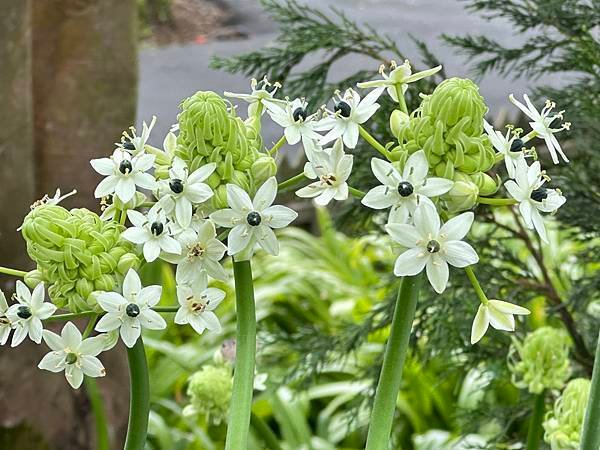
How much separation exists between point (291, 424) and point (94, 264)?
1.47m

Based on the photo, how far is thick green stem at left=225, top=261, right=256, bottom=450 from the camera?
1.17 ft

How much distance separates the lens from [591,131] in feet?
2.91

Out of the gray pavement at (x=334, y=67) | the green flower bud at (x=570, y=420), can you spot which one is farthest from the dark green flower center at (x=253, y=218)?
the gray pavement at (x=334, y=67)

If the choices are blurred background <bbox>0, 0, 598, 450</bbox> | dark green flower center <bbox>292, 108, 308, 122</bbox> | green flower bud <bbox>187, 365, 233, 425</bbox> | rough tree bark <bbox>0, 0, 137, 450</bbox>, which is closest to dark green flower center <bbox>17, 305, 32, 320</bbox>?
dark green flower center <bbox>292, 108, 308, 122</bbox>

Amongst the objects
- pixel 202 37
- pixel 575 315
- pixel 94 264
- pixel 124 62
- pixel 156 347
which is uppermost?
pixel 94 264

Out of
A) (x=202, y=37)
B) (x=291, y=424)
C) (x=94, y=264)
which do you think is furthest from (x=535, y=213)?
(x=202, y=37)

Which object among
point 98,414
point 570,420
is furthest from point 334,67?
point 570,420

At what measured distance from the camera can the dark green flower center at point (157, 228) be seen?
355 millimetres

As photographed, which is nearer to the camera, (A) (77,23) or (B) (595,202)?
(B) (595,202)

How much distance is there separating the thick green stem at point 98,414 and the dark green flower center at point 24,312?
40.3 inches

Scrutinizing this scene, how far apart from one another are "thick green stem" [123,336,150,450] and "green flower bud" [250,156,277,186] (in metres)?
0.08

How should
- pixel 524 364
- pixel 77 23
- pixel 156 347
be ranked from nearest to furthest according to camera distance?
pixel 524 364 < pixel 77 23 < pixel 156 347

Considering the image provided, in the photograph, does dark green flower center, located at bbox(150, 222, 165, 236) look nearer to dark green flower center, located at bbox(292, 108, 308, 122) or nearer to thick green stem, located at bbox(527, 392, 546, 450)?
dark green flower center, located at bbox(292, 108, 308, 122)

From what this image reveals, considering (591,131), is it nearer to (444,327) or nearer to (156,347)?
(444,327)
